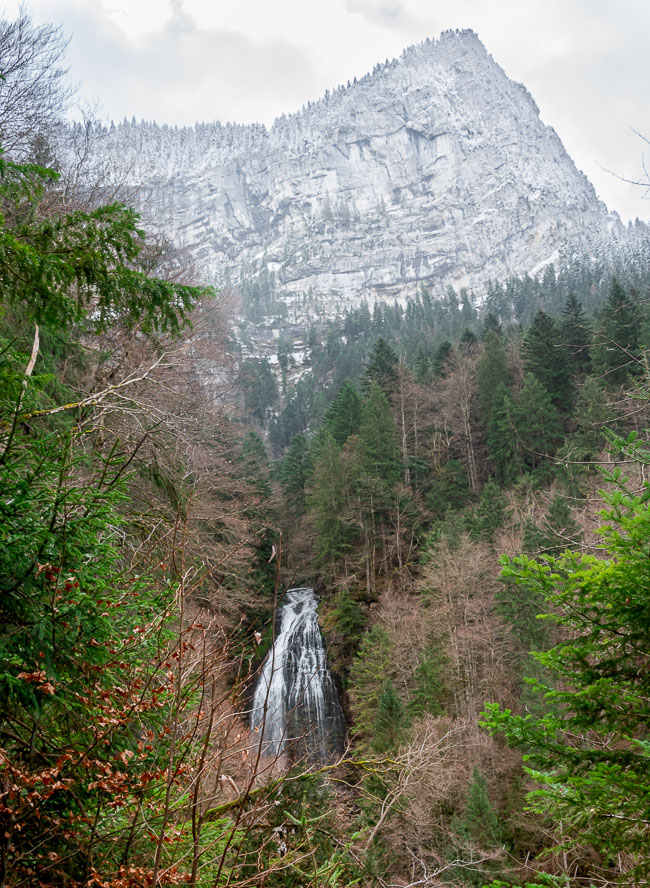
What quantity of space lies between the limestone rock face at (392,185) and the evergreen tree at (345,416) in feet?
339

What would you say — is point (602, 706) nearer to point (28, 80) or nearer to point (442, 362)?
point (28, 80)

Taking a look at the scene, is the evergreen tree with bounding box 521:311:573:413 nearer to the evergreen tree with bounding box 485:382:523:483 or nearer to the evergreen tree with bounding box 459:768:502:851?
the evergreen tree with bounding box 485:382:523:483

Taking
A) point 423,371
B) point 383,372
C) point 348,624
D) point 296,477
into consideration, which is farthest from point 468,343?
point 348,624

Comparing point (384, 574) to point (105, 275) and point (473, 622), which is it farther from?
point (105, 275)

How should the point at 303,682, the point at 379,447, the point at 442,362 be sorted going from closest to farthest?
the point at 303,682 → the point at 379,447 → the point at 442,362

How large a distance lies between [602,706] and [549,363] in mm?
30779

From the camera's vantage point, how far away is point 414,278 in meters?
140

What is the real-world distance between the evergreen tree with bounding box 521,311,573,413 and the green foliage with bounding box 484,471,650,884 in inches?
1115

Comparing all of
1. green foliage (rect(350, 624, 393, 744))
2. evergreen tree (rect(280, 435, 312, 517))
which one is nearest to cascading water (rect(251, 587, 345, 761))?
green foliage (rect(350, 624, 393, 744))

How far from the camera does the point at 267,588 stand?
18.5 metres

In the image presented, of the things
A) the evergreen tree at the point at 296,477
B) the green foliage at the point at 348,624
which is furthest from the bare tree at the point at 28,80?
the evergreen tree at the point at 296,477

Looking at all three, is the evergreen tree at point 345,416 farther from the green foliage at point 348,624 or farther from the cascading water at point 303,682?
the green foliage at point 348,624

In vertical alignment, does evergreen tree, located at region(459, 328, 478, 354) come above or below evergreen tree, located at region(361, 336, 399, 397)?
above

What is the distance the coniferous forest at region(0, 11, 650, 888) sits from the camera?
2.01 metres
